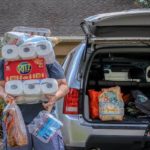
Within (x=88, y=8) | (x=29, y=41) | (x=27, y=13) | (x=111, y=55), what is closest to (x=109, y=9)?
(x=88, y=8)

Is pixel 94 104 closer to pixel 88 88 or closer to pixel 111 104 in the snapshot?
pixel 111 104

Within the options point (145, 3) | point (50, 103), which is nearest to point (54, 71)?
point (50, 103)

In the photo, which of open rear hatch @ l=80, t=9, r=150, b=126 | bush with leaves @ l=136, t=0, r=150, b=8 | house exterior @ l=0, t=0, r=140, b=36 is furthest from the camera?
house exterior @ l=0, t=0, r=140, b=36

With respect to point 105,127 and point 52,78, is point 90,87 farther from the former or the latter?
point 52,78

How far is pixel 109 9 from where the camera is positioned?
41.4ft

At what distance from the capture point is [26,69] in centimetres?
469

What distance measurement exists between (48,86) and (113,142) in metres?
1.29

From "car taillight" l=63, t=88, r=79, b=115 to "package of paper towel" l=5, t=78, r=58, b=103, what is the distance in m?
1.14

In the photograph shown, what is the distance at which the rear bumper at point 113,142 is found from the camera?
565cm

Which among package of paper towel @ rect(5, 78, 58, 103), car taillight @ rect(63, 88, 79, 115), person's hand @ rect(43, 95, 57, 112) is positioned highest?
package of paper towel @ rect(5, 78, 58, 103)

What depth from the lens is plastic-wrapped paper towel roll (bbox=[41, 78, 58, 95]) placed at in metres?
4.65

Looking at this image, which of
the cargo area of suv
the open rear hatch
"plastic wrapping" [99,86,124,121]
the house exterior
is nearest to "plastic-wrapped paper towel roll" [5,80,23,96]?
the open rear hatch

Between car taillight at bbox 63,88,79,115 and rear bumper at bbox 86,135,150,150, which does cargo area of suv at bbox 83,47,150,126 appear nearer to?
car taillight at bbox 63,88,79,115

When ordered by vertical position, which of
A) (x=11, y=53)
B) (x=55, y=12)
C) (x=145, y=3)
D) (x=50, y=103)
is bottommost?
(x=55, y=12)
